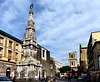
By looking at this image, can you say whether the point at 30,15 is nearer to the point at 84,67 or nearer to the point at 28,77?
the point at 28,77

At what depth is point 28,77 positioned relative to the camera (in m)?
24.0

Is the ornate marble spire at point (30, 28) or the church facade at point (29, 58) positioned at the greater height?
the ornate marble spire at point (30, 28)

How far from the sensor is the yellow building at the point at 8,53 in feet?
117

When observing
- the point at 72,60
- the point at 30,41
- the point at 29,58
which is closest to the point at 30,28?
the point at 30,41

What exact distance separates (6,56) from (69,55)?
81.7 m

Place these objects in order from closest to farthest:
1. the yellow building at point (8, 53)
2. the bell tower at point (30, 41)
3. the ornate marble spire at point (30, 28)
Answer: the bell tower at point (30, 41), the ornate marble spire at point (30, 28), the yellow building at point (8, 53)

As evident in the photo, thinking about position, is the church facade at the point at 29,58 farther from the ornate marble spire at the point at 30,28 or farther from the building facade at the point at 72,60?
the building facade at the point at 72,60

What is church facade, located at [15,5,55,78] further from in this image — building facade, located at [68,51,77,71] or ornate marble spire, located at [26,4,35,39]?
building facade, located at [68,51,77,71]

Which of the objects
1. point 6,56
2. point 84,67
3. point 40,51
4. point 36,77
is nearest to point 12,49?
point 6,56

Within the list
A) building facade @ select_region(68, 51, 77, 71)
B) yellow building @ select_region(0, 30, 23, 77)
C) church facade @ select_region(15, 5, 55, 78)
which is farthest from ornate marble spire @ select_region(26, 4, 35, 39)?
building facade @ select_region(68, 51, 77, 71)

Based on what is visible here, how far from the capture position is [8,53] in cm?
3903

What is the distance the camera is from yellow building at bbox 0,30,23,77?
35.8 metres

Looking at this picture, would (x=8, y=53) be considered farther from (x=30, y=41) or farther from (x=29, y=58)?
(x=29, y=58)

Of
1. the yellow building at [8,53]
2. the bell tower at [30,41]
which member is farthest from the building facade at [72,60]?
the bell tower at [30,41]
